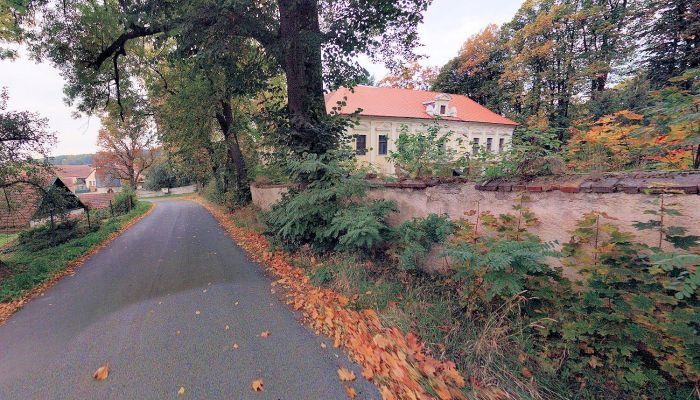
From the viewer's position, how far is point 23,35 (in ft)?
25.1

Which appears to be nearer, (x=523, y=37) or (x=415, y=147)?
(x=415, y=147)

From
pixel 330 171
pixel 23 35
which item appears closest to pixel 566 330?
pixel 330 171

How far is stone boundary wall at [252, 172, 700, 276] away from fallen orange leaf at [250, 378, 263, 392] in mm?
2930

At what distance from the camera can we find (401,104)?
26109mm

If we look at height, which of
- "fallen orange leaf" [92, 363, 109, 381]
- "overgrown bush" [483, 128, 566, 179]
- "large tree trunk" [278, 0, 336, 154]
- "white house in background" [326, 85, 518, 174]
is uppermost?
"white house in background" [326, 85, 518, 174]

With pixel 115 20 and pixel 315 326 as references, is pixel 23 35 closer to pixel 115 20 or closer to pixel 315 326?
pixel 115 20

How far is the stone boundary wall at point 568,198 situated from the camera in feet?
7.00

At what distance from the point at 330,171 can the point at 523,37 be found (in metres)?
28.4

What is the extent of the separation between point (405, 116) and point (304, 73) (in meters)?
20.7

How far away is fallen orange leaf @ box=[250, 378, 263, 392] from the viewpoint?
2480mm

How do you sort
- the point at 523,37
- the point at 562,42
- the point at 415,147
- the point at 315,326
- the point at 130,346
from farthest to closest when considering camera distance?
the point at 523,37 → the point at 562,42 → the point at 415,147 → the point at 315,326 → the point at 130,346

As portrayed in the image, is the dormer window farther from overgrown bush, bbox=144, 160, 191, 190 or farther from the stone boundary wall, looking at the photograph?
overgrown bush, bbox=144, 160, 191, 190

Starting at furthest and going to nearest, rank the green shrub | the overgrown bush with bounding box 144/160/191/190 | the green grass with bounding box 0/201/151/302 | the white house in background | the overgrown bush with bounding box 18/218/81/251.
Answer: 1. the overgrown bush with bounding box 144/160/191/190
2. the white house in background
3. the overgrown bush with bounding box 18/218/81/251
4. the green grass with bounding box 0/201/151/302
5. the green shrub

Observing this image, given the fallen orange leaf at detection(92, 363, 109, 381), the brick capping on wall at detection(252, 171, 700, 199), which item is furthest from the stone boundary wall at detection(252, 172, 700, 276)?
the fallen orange leaf at detection(92, 363, 109, 381)
